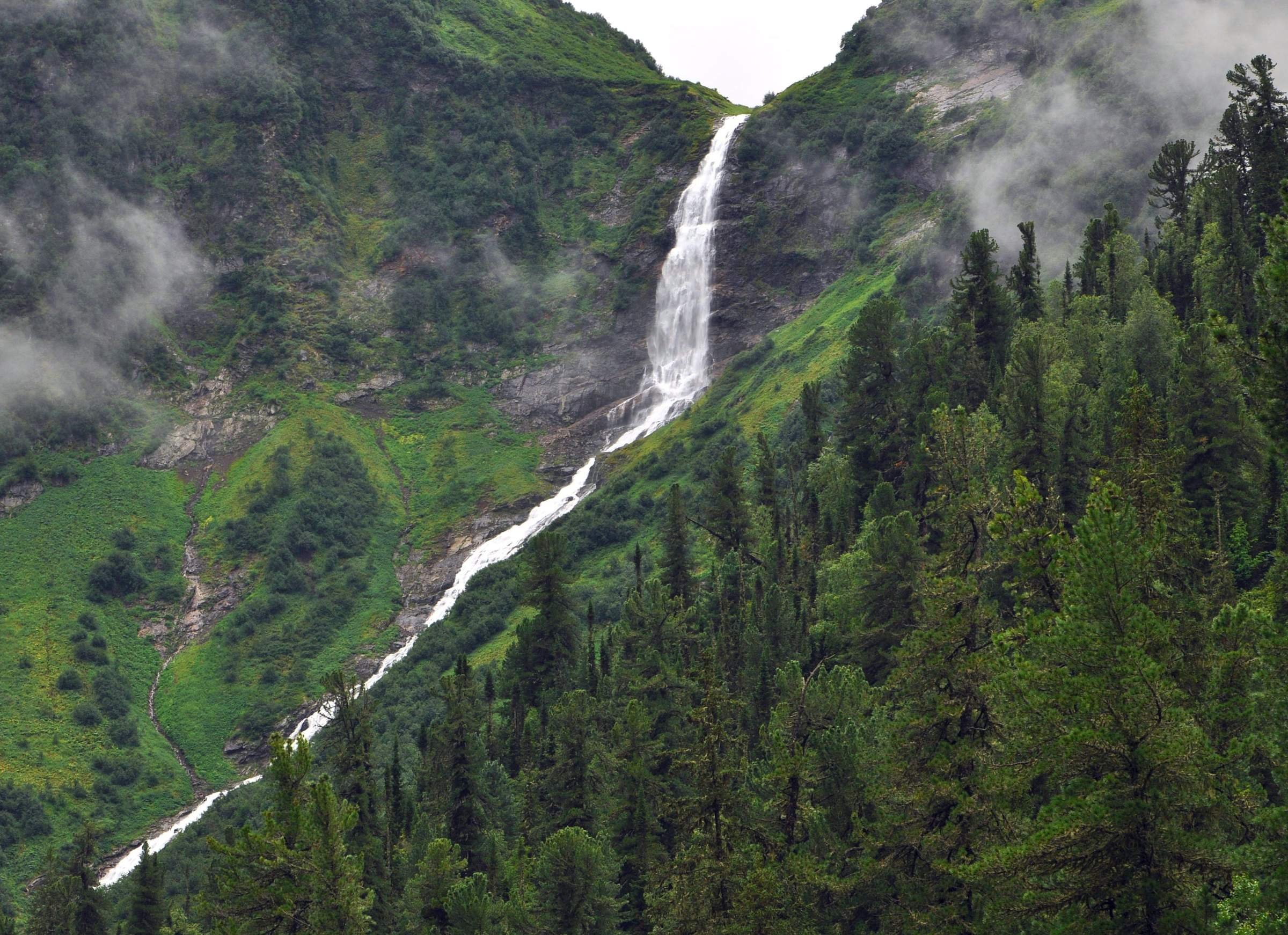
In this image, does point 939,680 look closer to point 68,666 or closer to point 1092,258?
point 1092,258

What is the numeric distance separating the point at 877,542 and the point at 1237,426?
1999 centimetres

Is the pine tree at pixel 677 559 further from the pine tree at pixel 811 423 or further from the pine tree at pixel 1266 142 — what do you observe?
the pine tree at pixel 1266 142

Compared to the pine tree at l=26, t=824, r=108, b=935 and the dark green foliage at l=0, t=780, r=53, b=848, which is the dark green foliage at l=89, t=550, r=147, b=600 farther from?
the pine tree at l=26, t=824, r=108, b=935

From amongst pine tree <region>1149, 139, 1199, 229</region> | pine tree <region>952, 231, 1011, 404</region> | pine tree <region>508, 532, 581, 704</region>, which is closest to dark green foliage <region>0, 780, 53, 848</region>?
pine tree <region>508, 532, 581, 704</region>

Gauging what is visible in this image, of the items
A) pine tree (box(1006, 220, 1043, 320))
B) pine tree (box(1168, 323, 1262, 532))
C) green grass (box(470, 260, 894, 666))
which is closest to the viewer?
pine tree (box(1168, 323, 1262, 532))

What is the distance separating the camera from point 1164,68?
6614 inches

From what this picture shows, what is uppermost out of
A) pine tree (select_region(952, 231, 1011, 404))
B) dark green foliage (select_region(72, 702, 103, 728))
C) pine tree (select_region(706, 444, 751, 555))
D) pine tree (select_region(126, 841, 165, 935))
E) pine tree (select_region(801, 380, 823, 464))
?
pine tree (select_region(952, 231, 1011, 404))

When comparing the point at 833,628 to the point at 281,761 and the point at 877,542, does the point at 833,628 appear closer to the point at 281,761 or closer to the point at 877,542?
the point at 877,542

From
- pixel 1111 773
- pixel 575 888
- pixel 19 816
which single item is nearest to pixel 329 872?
pixel 575 888

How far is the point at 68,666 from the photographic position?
166 metres

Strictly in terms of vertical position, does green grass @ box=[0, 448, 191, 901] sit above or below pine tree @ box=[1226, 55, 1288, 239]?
below

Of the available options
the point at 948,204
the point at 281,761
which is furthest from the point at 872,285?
the point at 281,761

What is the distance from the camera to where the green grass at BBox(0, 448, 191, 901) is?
471ft

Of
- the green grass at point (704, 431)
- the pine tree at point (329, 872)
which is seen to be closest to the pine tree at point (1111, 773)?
the pine tree at point (329, 872)
